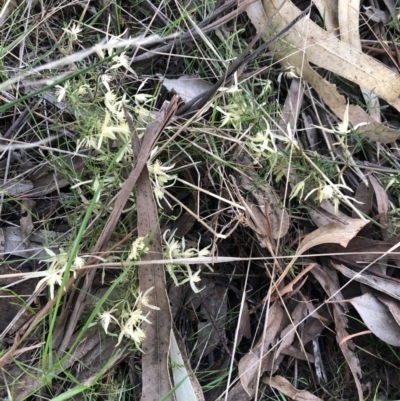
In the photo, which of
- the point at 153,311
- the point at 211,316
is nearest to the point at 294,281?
the point at 211,316

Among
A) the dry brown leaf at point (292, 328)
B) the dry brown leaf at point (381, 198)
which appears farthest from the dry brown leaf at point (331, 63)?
the dry brown leaf at point (292, 328)

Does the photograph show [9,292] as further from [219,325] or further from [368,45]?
[368,45]

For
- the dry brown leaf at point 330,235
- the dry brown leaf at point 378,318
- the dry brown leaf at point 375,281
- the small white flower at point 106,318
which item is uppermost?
the small white flower at point 106,318

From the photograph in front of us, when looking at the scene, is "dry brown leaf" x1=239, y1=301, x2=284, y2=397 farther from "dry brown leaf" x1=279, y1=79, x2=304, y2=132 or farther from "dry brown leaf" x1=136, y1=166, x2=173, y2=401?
"dry brown leaf" x1=279, y1=79, x2=304, y2=132

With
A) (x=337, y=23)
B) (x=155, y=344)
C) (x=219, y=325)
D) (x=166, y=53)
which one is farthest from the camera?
(x=337, y=23)

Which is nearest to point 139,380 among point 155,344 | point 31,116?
point 155,344

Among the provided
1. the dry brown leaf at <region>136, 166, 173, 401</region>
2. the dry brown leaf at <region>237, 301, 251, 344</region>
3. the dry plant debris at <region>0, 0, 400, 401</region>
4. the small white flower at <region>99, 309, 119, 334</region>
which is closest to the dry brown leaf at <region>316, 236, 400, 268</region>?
the dry plant debris at <region>0, 0, 400, 401</region>

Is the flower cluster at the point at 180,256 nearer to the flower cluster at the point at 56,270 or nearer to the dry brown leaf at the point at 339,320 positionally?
the flower cluster at the point at 56,270
